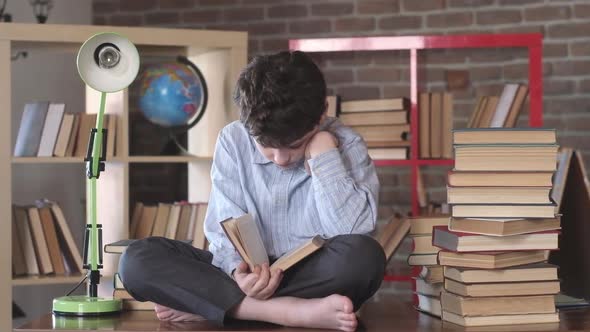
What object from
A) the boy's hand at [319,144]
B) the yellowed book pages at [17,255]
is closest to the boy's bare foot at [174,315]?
the boy's hand at [319,144]

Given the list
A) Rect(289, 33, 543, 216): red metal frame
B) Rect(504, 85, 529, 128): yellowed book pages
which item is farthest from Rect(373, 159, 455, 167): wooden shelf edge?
Rect(504, 85, 529, 128): yellowed book pages

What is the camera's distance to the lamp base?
2588 mm

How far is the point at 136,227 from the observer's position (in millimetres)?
3338

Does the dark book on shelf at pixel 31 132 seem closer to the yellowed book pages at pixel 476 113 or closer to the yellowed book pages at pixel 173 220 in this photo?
the yellowed book pages at pixel 173 220

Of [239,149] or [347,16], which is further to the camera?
[347,16]

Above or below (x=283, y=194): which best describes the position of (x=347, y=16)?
above

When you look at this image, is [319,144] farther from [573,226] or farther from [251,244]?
[573,226]

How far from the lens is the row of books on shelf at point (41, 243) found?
3207 millimetres

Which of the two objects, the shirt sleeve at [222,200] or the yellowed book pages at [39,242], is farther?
the yellowed book pages at [39,242]

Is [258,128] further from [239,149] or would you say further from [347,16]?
[347,16]

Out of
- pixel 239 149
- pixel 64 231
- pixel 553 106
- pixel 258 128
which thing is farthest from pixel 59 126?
pixel 553 106

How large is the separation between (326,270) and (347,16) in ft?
7.07

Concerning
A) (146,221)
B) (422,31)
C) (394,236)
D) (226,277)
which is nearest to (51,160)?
(146,221)

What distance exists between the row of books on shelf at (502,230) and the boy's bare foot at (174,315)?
0.65 m
